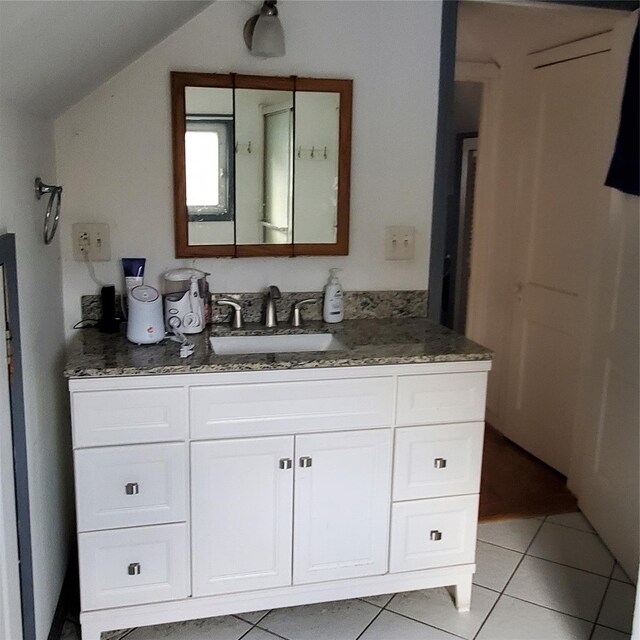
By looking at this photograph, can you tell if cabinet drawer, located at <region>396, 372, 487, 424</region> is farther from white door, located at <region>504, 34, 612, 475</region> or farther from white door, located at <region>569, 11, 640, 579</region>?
white door, located at <region>504, 34, 612, 475</region>

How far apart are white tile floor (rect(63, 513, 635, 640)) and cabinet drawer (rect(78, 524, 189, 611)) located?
0.64 ft

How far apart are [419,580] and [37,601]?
3.60ft

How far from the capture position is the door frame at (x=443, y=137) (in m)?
2.34

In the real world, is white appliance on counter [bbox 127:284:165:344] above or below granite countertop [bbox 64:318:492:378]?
above

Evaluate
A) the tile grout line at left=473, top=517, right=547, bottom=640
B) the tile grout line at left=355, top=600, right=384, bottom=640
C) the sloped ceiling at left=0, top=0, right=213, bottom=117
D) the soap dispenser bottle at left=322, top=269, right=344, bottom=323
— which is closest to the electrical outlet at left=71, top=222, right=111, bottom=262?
the sloped ceiling at left=0, top=0, right=213, bottom=117

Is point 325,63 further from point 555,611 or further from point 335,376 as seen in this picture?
point 555,611

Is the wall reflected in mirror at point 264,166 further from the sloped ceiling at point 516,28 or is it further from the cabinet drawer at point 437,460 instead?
the sloped ceiling at point 516,28

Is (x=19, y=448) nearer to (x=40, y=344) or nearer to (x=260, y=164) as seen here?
(x=40, y=344)

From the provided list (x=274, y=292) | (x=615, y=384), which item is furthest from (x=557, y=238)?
(x=274, y=292)

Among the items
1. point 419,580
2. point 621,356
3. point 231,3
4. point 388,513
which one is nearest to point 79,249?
point 231,3

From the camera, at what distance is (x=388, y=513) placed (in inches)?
80.7

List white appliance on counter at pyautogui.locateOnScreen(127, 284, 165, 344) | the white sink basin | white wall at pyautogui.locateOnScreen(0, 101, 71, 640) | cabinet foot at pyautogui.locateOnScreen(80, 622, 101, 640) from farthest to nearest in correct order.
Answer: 1. the white sink basin
2. white appliance on counter at pyautogui.locateOnScreen(127, 284, 165, 344)
3. cabinet foot at pyautogui.locateOnScreen(80, 622, 101, 640)
4. white wall at pyautogui.locateOnScreen(0, 101, 71, 640)

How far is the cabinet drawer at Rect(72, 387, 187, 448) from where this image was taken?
5.87 ft

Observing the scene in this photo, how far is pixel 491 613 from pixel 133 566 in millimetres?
1121
